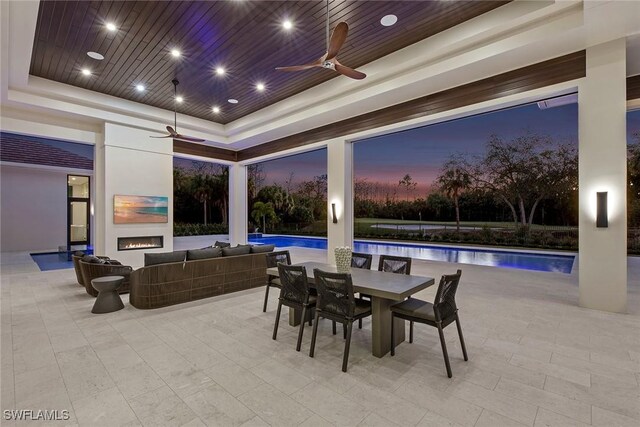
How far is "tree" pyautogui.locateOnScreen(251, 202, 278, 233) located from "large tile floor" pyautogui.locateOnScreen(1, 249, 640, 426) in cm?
1373

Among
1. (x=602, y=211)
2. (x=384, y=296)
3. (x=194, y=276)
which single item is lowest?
(x=194, y=276)

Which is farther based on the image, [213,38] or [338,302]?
[213,38]

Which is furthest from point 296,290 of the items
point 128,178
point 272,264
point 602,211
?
point 128,178

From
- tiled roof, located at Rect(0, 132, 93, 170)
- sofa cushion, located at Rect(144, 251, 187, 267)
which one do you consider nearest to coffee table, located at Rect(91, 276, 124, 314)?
sofa cushion, located at Rect(144, 251, 187, 267)

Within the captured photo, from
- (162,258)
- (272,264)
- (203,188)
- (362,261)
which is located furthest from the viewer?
(203,188)

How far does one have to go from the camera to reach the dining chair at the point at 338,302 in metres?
2.60

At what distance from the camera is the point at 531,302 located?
4.49 metres

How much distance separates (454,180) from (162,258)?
12981 millimetres

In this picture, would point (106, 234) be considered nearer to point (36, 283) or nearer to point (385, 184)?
point (36, 283)

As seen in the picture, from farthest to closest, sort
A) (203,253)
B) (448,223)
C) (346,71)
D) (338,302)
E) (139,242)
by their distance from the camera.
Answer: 1. (448,223)
2. (139,242)
3. (203,253)
4. (346,71)
5. (338,302)

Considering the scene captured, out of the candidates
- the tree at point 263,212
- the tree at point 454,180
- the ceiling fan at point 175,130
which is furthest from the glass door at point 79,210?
the tree at point 454,180

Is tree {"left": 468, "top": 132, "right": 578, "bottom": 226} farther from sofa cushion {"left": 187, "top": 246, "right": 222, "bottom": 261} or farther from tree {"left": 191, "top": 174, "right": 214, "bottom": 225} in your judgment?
tree {"left": 191, "top": 174, "right": 214, "bottom": 225}

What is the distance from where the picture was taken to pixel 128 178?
24.6 ft

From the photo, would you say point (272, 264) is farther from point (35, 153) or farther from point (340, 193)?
point (35, 153)
